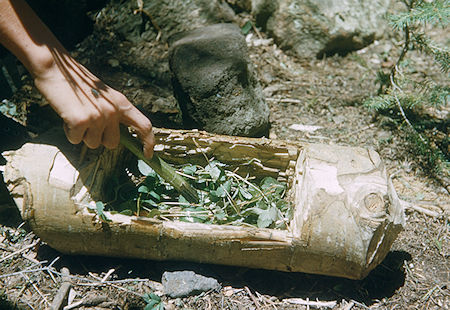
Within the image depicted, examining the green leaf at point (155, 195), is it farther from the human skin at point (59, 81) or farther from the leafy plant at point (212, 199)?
the human skin at point (59, 81)

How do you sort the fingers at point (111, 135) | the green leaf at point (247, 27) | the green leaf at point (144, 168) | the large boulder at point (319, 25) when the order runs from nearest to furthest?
1. the fingers at point (111, 135)
2. the green leaf at point (144, 168)
3. the large boulder at point (319, 25)
4. the green leaf at point (247, 27)

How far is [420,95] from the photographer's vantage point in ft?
9.55

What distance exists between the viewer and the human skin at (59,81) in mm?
1812

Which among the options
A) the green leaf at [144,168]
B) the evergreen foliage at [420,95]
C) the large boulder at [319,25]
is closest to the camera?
the green leaf at [144,168]

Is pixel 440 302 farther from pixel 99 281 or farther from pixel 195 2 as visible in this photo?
pixel 195 2

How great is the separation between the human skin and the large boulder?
2320 mm

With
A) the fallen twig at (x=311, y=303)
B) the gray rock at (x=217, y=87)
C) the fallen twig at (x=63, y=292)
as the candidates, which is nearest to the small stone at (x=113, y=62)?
the gray rock at (x=217, y=87)

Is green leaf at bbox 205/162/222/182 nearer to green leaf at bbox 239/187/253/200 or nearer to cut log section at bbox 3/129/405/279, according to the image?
green leaf at bbox 239/187/253/200

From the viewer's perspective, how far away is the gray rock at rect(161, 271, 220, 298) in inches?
82.1

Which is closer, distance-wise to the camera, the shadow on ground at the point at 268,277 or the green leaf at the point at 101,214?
the green leaf at the point at 101,214

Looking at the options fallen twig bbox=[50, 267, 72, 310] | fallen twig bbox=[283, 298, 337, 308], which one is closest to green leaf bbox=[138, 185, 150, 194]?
fallen twig bbox=[50, 267, 72, 310]

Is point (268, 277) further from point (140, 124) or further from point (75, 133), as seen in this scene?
point (75, 133)

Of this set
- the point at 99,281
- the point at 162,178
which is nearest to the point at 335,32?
the point at 162,178

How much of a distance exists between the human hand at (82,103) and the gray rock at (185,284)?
735 mm
